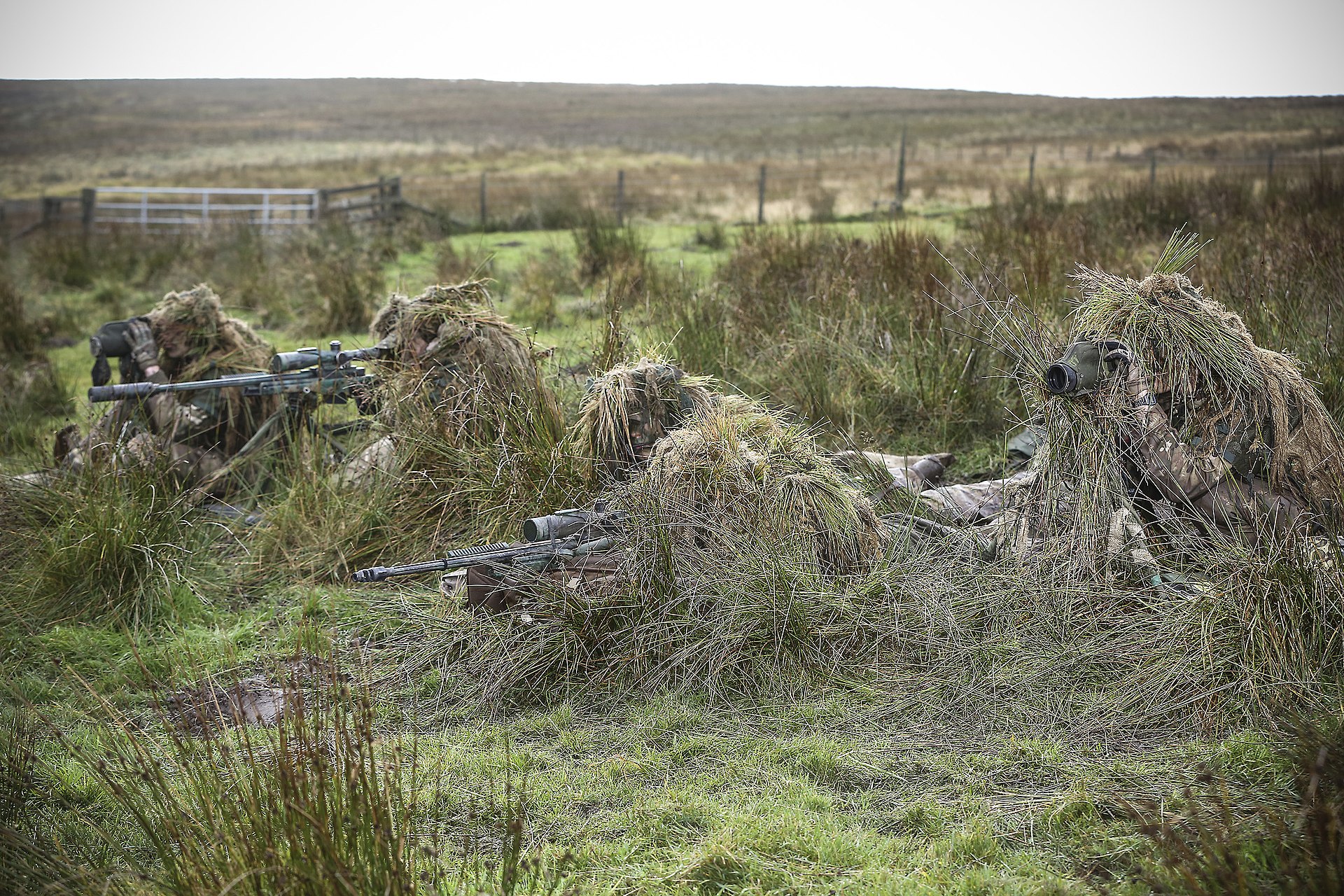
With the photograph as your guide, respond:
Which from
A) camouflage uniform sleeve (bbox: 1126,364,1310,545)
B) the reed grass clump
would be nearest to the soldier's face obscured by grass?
the reed grass clump

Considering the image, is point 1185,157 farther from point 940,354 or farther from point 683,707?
point 683,707

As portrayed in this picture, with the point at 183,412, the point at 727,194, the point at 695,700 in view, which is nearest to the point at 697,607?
the point at 695,700

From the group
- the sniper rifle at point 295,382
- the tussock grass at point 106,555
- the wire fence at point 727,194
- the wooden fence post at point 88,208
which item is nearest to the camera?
the tussock grass at point 106,555

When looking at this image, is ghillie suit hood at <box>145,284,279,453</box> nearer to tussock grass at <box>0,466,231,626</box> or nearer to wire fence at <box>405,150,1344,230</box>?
tussock grass at <box>0,466,231,626</box>

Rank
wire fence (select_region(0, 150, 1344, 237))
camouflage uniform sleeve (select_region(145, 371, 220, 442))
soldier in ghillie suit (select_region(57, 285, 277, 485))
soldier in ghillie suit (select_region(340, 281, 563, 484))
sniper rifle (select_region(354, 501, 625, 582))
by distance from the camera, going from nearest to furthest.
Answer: sniper rifle (select_region(354, 501, 625, 582)) → soldier in ghillie suit (select_region(340, 281, 563, 484)) → soldier in ghillie suit (select_region(57, 285, 277, 485)) → camouflage uniform sleeve (select_region(145, 371, 220, 442)) → wire fence (select_region(0, 150, 1344, 237))

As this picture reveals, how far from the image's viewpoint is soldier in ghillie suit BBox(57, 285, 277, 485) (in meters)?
5.51

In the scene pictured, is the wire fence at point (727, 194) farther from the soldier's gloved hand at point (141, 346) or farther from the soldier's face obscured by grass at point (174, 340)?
the soldier's gloved hand at point (141, 346)

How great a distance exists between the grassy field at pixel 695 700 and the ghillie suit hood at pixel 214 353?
648mm

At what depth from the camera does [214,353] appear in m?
6.05

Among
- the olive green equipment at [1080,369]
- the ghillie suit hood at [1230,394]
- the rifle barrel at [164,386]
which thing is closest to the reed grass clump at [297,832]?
the olive green equipment at [1080,369]

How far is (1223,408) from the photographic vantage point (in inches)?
151

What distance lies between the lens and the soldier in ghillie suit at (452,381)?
5041 mm

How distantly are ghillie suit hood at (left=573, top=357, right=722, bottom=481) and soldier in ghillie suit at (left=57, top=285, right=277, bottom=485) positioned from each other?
2194 mm

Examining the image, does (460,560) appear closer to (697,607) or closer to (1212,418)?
(697,607)
